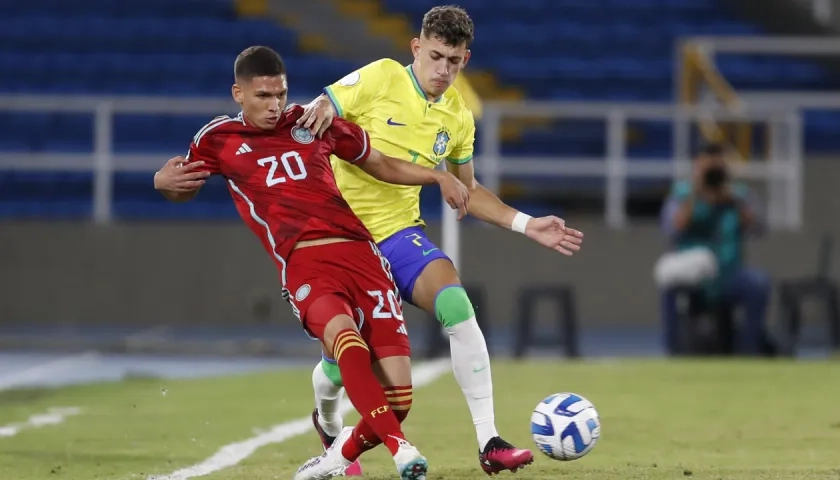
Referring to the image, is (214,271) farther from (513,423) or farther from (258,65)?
(258,65)

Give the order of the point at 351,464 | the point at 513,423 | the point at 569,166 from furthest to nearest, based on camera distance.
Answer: the point at 569,166, the point at 513,423, the point at 351,464

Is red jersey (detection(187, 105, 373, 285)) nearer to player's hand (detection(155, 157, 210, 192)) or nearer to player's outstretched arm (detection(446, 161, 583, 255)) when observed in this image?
player's hand (detection(155, 157, 210, 192))

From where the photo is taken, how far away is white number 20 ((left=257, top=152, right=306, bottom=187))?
19.8ft

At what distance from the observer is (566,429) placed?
6.11m

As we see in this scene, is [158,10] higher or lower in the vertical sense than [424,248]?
higher

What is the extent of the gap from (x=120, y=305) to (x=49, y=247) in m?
0.95

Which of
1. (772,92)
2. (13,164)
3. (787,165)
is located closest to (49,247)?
(13,164)

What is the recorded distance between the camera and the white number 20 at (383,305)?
6023mm

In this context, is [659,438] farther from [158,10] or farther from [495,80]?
[158,10]

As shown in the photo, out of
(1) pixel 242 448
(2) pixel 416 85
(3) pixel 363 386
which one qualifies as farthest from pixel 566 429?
(1) pixel 242 448

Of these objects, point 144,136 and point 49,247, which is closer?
point 49,247

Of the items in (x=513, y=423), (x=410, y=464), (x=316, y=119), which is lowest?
(x=513, y=423)

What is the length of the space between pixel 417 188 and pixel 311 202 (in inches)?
29.1

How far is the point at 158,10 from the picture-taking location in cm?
2045
